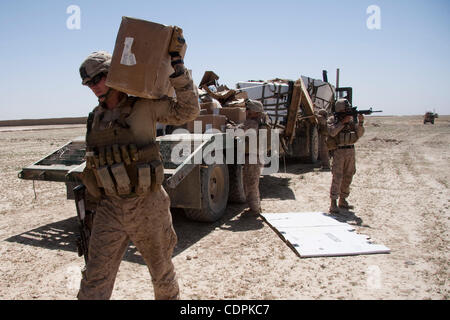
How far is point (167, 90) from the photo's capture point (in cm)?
254

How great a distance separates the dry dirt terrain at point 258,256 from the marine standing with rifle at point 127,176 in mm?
856

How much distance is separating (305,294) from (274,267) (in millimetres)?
587

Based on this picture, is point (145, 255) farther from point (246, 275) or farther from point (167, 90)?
point (246, 275)

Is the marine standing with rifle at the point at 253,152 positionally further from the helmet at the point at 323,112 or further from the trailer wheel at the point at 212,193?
the helmet at the point at 323,112

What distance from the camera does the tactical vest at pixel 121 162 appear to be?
229cm

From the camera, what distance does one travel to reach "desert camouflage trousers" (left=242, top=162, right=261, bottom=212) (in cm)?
530

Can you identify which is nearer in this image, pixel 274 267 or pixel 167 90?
pixel 167 90

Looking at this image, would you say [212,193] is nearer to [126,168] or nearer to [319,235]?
[319,235]

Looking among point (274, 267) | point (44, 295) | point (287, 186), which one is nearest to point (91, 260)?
point (44, 295)

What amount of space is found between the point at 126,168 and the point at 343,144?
13.5 ft

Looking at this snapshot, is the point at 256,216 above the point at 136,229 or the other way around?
the other way around
